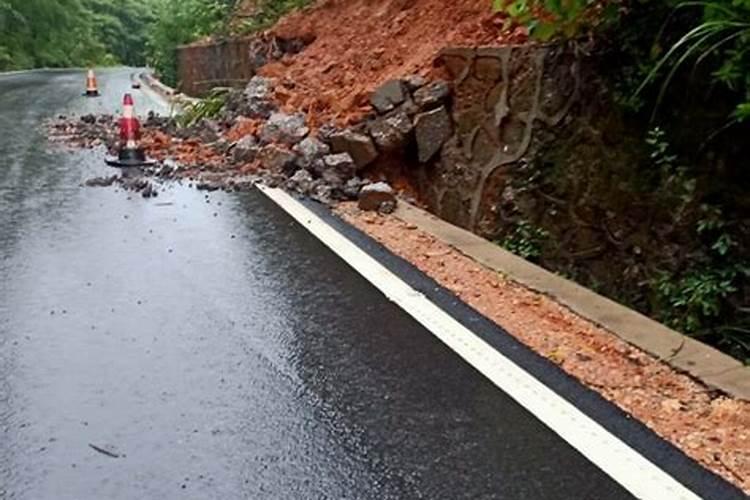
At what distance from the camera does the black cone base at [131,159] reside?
34.3 ft

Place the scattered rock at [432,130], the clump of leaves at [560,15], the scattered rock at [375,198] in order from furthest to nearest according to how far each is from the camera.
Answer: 1. the scattered rock at [432,130]
2. the scattered rock at [375,198]
3. the clump of leaves at [560,15]

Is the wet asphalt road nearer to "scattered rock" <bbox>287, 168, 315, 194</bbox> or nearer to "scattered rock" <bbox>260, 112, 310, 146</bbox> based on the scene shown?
"scattered rock" <bbox>287, 168, 315, 194</bbox>

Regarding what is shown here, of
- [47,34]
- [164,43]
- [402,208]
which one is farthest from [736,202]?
[47,34]

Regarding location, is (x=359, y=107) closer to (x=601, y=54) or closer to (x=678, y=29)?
(x=601, y=54)

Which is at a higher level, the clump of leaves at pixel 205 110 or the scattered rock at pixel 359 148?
the scattered rock at pixel 359 148

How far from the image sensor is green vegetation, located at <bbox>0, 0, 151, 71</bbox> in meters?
48.4

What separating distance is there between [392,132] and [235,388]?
17.3 ft

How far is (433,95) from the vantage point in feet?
29.1

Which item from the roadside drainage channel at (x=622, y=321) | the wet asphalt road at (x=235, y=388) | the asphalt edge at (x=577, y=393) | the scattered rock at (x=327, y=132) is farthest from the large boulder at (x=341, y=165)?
the asphalt edge at (x=577, y=393)

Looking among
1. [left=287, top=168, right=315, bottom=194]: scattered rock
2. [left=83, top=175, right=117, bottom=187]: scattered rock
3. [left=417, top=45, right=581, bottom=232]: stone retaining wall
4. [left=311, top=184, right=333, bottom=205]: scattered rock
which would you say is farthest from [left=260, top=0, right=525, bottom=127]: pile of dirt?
[left=83, top=175, right=117, bottom=187]: scattered rock

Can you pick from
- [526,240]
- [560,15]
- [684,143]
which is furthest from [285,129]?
[684,143]

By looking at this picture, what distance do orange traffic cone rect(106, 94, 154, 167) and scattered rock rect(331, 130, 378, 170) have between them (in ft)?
8.98

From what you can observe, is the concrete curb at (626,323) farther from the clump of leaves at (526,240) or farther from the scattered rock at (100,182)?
the scattered rock at (100,182)

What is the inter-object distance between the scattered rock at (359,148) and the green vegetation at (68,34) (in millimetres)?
39371
